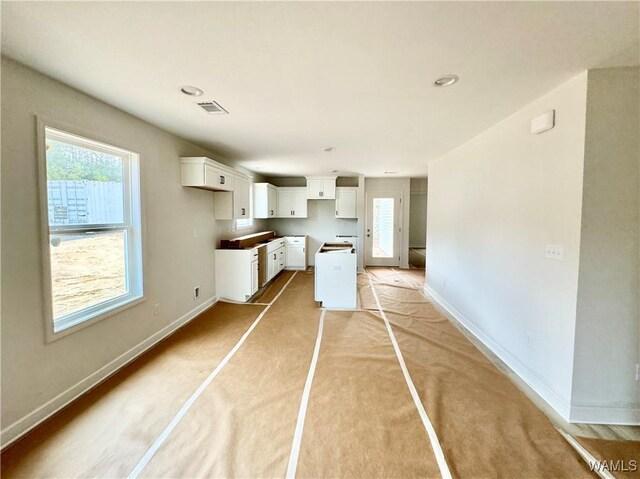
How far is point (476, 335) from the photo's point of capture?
3.02 m

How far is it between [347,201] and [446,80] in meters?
4.76

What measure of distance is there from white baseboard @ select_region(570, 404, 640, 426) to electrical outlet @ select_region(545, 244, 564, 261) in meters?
1.04

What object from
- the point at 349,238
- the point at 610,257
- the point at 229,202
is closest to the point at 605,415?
the point at 610,257

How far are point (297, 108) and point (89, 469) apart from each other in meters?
2.83

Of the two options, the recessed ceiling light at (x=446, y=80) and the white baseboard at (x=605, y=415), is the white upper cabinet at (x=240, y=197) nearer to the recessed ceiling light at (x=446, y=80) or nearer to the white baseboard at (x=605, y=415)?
the recessed ceiling light at (x=446, y=80)

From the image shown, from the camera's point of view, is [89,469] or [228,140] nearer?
[89,469]

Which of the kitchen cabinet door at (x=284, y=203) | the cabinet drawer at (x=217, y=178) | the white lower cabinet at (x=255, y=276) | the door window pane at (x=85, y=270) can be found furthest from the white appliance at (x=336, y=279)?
the kitchen cabinet door at (x=284, y=203)

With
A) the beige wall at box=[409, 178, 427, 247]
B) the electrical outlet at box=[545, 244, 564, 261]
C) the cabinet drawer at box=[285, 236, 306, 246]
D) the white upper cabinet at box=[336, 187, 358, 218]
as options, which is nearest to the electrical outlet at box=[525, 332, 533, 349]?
the electrical outlet at box=[545, 244, 564, 261]

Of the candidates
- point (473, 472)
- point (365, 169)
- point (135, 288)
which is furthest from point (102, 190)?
point (365, 169)

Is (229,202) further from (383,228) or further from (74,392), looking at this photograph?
(383,228)

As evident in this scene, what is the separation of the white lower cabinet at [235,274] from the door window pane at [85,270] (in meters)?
1.66

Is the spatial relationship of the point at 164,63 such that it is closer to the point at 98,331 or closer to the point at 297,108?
the point at 297,108

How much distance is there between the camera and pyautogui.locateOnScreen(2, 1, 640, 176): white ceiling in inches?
48.9

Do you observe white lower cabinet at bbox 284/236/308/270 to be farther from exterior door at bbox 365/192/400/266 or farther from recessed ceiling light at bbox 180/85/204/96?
recessed ceiling light at bbox 180/85/204/96
